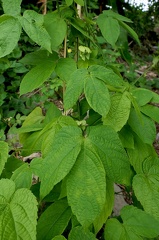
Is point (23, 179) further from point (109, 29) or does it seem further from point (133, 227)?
point (109, 29)

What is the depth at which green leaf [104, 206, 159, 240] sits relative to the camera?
1045 mm

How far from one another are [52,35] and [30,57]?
0.13m

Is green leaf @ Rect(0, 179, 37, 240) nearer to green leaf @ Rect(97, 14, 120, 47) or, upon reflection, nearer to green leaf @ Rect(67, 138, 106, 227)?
green leaf @ Rect(67, 138, 106, 227)

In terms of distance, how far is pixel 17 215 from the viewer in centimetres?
84

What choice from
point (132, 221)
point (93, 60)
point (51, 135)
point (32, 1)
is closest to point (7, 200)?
point (51, 135)

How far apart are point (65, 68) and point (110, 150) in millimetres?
326

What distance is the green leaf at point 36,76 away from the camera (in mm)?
1099

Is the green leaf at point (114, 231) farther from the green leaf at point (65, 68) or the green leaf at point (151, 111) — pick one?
the green leaf at point (65, 68)

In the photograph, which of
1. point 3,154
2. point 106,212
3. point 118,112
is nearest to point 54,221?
point 106,212

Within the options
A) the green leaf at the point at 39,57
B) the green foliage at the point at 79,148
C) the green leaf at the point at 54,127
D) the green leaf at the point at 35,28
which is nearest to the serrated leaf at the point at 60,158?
the green foliage at the point at 79,148

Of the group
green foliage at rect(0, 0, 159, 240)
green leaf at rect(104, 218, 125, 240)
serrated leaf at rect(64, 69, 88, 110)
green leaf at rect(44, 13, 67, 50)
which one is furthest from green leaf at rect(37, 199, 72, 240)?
green leaf at rect(44, 13, 67, 50)

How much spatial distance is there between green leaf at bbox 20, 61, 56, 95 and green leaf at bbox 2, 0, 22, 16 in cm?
22

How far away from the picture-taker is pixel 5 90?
3.44 metres

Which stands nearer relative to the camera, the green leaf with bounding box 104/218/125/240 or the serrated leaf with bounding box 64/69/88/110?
the serrated leaf with bounding box 64/69/88/110
